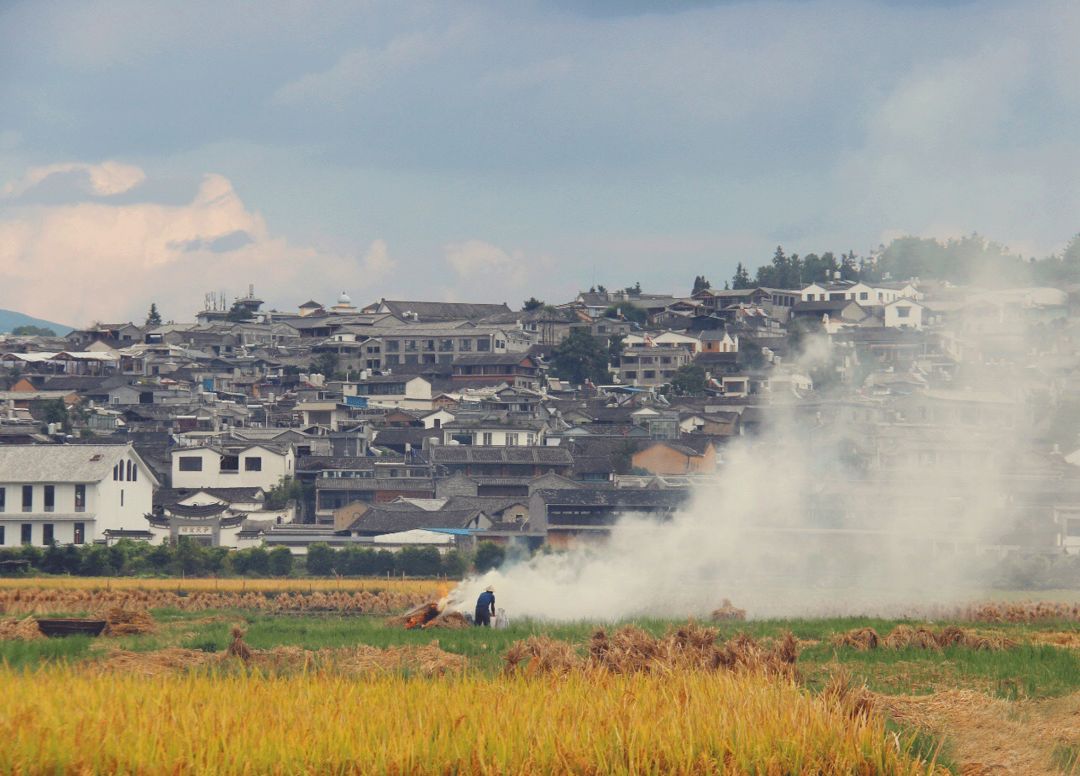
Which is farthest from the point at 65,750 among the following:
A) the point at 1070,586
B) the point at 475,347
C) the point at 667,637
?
Result: the point at 475,347

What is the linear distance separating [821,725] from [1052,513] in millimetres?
51966

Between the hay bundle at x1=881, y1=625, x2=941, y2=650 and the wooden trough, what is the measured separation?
14.8 metres

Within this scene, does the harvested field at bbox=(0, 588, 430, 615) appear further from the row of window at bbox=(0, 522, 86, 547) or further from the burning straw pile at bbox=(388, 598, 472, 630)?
the row of window at bbox=(0, 522, 86, 547)

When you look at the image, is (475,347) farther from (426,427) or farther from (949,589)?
(949,589)

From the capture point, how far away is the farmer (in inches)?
1265

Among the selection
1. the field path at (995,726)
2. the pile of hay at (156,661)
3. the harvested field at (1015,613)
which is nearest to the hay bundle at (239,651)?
the pile of hay at (156,661)

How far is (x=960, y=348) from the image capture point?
12206cm

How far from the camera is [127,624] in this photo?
29516 mm

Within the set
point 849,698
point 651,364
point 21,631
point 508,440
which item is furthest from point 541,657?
point 651,364

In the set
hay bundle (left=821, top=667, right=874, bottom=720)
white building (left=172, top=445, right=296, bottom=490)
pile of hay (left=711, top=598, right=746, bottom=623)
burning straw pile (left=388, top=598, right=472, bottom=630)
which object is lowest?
pile of hay (left=711, top=598, right=746, bottom=623)

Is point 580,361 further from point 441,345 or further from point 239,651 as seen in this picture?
point 239,651

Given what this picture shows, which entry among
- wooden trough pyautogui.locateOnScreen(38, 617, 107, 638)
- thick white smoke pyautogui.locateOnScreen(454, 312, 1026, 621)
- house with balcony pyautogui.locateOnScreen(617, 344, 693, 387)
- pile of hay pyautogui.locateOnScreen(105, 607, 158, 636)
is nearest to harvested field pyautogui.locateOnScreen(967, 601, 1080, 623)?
thick white smoke pyautogui.locateOnScreen(454, 312, 1026, 621)

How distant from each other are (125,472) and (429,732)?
5870 cm

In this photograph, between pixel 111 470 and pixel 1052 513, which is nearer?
pixel 1052 513
